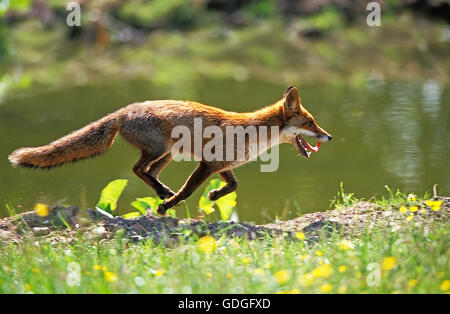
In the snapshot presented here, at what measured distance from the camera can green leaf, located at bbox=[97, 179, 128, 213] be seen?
23.5ft

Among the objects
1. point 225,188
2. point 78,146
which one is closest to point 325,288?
point 225,188

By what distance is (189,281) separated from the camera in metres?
4.73

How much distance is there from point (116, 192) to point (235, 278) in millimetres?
2717

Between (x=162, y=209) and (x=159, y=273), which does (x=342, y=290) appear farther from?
(x=162, y=209)

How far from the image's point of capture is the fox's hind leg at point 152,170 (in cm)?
696

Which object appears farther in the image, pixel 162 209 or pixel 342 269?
pixel 162 209

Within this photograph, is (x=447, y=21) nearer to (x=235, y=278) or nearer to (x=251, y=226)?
(x=251, y=226)

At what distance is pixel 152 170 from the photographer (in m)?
7.32

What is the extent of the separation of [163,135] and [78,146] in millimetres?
934

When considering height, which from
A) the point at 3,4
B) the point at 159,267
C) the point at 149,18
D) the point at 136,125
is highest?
the point at 149,18

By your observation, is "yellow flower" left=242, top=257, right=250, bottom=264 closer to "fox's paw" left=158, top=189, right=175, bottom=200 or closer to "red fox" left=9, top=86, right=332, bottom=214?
"red fox" left=9, top=86, right=332, bottom=214

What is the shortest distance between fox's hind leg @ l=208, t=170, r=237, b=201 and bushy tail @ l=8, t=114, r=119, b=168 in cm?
122

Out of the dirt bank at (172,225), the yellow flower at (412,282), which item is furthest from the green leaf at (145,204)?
the yellow flower at (412,282)

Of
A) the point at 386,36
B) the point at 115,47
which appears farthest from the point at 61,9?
the point at 386,36
